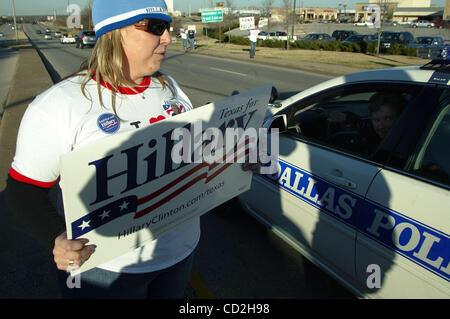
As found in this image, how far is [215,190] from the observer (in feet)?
5.07

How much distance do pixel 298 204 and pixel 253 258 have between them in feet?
2.58

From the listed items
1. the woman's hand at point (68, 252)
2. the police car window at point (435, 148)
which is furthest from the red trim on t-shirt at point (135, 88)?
the police car window at point (435, 148)

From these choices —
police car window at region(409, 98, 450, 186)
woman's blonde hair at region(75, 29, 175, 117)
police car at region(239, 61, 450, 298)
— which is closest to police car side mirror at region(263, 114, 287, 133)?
police car at region(239, 61, 450, 298)

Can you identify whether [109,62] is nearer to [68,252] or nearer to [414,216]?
[68,252]

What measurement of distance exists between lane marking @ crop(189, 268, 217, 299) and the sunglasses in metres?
1.90

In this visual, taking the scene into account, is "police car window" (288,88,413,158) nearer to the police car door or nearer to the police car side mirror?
the police car side mirror

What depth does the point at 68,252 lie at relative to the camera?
1.08 m

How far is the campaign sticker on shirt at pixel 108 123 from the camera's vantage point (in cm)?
121

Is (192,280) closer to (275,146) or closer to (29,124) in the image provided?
(275,146)

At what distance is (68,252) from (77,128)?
0.43 meters

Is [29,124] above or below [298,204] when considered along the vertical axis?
above

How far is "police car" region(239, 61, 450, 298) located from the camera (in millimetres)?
1620

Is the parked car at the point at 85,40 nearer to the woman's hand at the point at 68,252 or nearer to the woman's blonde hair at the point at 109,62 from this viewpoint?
the woman's blonde hair at the point at 109,62
